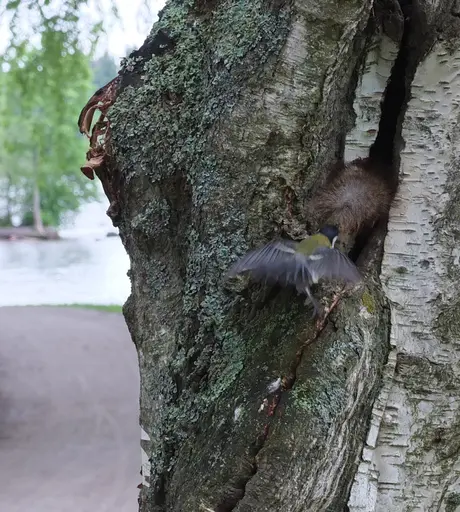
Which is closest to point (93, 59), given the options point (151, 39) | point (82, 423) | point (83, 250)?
point (82, 423)

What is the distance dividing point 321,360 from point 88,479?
2.91 m

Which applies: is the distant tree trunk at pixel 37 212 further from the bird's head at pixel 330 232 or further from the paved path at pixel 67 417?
the bird's head at pixel 330 232

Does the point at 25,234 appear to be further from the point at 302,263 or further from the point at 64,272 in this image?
the point at 302,263

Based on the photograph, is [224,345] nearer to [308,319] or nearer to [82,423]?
[308,319]

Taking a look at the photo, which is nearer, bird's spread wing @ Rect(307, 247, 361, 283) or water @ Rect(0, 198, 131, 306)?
bird's spread wing @ Rect(307, 247, 361, 283)

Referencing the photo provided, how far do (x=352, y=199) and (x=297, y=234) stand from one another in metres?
0.09

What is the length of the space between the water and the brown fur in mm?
4890

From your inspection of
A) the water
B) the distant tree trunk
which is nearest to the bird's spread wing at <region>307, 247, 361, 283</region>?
the water

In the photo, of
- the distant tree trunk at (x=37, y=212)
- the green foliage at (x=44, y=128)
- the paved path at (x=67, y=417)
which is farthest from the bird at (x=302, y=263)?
the distant tree trunk at (x=37, y=212)

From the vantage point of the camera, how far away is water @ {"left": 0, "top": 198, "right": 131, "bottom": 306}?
23.5ft

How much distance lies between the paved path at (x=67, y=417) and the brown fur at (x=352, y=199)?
2.60 m

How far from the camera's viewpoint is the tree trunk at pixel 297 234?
74cm

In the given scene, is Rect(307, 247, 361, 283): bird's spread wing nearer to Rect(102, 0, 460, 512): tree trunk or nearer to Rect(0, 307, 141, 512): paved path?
Rect(102, 0, 460, 512): tree trunk

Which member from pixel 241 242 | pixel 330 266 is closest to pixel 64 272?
pixel 241 242
